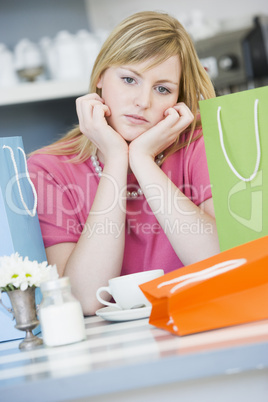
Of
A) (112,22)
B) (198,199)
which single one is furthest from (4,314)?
(112,22)

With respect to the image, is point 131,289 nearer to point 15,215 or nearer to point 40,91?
point 15,215

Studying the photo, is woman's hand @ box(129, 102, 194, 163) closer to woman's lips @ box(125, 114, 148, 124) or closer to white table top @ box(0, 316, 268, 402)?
woman's lips @ box(125, 114, 148, 124)

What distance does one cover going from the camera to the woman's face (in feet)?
4.08

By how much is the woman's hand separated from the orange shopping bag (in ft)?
1.58

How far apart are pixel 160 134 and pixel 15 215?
0.42 m

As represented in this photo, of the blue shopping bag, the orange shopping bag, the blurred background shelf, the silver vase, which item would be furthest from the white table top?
the blurred background shelf

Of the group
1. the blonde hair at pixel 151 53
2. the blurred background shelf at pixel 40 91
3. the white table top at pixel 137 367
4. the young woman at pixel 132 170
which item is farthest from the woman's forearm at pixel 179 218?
the blurred background shelf at pixel 40 91

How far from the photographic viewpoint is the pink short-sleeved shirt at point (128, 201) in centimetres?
128

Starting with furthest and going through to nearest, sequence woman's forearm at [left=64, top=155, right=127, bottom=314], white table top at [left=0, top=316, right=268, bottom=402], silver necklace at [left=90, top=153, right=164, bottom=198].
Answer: silver necklace at [left=90, top=153, right=164, bottom=198] < woman's forearm at [left=64, top=155, right=127, bottom=314] < white table top at [left=0, top=316, right=268, bottom=402]

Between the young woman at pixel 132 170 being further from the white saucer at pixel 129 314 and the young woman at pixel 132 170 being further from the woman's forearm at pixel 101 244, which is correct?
the white saucer at pixel 129 314

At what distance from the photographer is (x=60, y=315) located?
0.77m

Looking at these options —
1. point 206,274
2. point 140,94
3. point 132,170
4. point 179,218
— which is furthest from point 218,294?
point 140,94

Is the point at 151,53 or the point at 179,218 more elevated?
the point at 151,53

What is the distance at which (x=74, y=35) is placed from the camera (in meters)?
2.81
